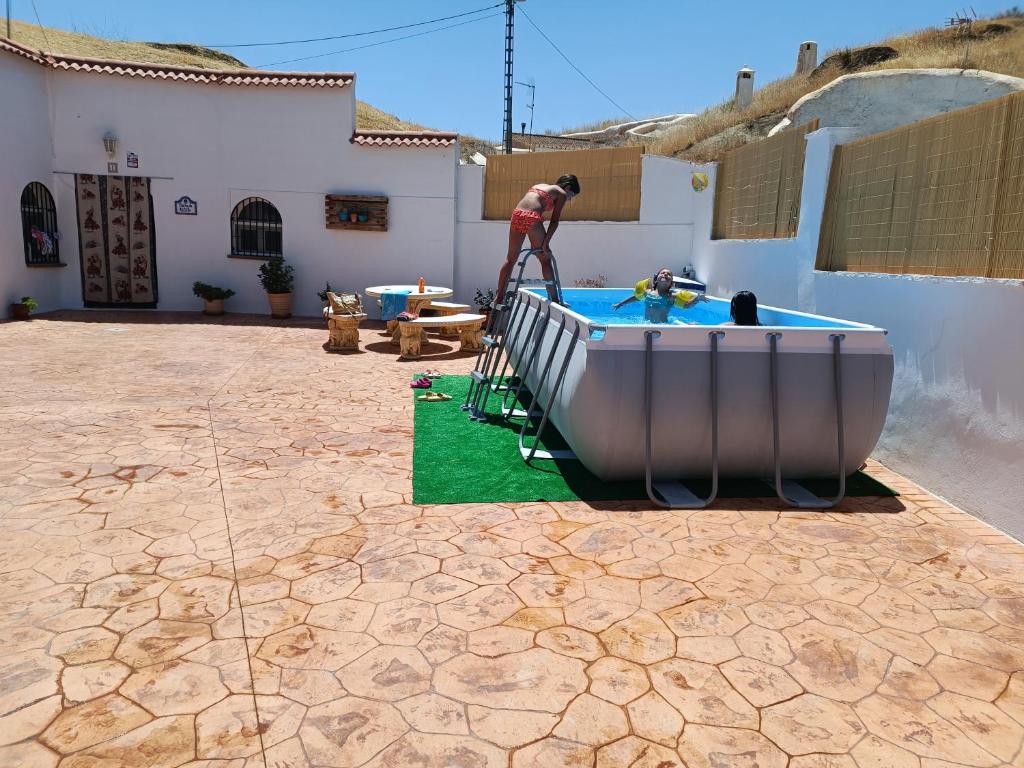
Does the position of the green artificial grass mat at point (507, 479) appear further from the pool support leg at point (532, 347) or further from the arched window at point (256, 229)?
the arched window at point (256, 229)

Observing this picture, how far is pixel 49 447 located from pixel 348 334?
4922 millimetres

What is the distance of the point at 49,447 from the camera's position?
16.8ft

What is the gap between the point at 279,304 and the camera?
13.0 metres

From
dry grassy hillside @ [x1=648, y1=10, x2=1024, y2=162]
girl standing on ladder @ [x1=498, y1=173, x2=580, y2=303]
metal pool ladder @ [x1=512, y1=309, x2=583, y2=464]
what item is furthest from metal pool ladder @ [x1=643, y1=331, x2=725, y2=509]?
dry grassy hillside @ [x1=648, y1=10, x2=1024, y2=162]

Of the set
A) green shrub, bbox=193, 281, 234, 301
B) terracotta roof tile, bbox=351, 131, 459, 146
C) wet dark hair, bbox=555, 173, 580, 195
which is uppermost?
terracotta roof tile, bbox=351, 131, 459, 146

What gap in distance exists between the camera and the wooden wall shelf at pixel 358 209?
12.8 metres

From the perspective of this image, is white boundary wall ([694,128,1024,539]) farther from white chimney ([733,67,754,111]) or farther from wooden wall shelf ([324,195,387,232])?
white chimney ([733,67,754,111])

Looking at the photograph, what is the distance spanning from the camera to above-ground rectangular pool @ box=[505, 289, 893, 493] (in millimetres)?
4281

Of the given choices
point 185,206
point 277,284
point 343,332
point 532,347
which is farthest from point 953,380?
point 185,206

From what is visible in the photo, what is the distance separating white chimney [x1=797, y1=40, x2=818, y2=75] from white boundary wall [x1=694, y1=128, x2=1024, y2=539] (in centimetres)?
2490

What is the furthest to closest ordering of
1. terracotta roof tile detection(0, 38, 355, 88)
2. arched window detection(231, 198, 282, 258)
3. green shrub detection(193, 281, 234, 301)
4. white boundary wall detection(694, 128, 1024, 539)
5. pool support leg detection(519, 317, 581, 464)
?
arched window detection(231, 198, 282, 258) → green shrub detection(193, 281, 234, 301) → terracotta roof tile detection(0, 38, 355, 88) → pool support leg detection(519, 317, 581, 464) → white boundary wall detection(694, 128, 1024, 539)

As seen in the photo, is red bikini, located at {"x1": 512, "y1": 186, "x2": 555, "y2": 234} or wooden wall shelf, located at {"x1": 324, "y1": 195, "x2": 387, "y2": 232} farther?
wooden wall shelf, located at {"x1": 324, "y1": 195, "x2": 387, "y2": 232}

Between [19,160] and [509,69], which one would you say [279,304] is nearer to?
[19,160]

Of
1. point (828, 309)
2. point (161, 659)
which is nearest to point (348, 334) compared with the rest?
point (828, 309)
